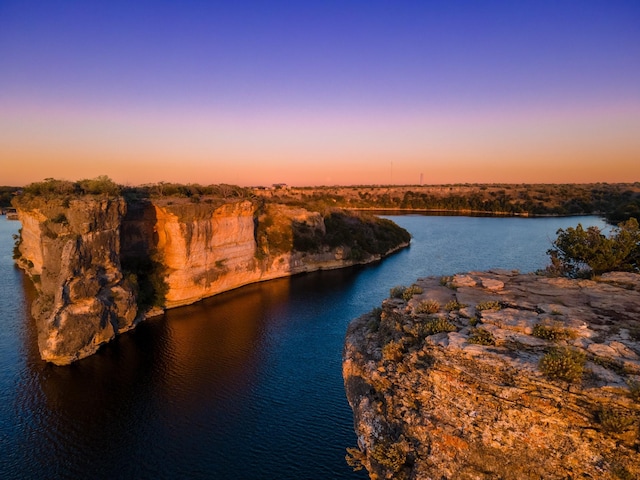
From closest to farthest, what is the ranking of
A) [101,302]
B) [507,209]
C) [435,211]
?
[101,302]
[507,209]
[435,211]

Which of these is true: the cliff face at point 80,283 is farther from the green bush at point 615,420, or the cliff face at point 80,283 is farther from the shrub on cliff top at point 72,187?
the green bush at point 615,420

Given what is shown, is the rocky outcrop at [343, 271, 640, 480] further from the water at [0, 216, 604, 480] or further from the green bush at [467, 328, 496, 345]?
the water at [0, 216, 604, 480]

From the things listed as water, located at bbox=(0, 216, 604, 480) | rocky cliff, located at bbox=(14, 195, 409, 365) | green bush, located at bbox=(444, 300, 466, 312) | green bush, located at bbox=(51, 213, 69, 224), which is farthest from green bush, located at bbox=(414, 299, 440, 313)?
green bush, located at bbox=(51, 213, 69, 224)

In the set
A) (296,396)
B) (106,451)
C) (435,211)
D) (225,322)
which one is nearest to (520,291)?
(296,396)

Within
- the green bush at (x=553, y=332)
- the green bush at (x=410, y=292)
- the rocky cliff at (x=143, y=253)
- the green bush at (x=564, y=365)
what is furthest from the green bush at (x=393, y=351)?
the rocky cliff at (x=143, y=253)

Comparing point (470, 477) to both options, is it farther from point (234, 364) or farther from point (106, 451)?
point (234, 364)
